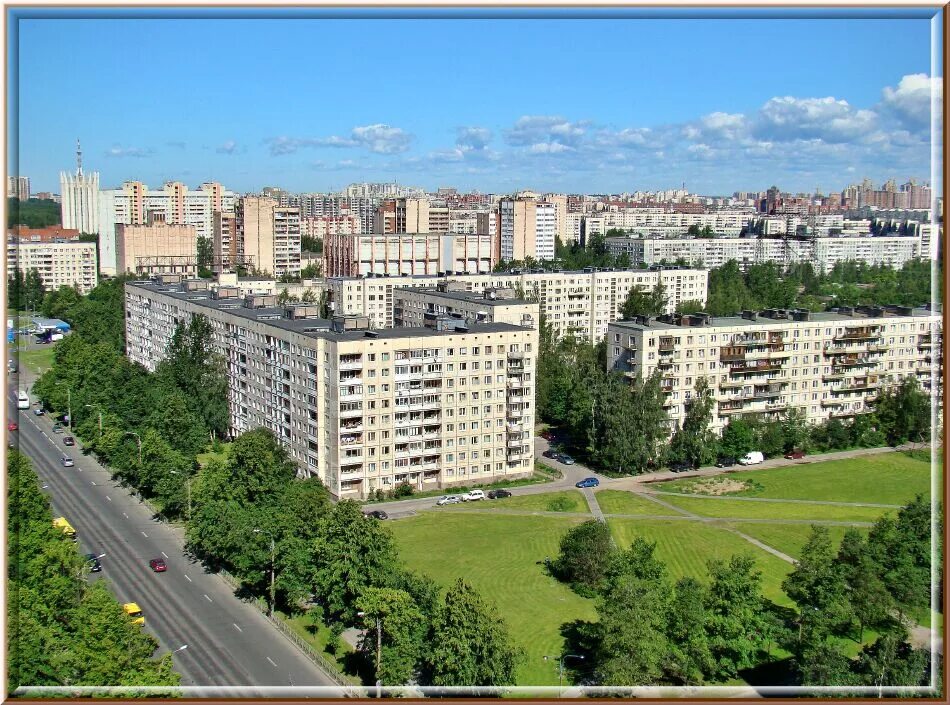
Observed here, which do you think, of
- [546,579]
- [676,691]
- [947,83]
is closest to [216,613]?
[546,579]

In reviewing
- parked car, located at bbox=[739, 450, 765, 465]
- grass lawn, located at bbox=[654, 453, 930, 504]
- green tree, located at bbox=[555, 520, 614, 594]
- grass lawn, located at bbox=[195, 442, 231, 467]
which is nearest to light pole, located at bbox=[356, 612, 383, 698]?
green tree, located at bbox=[555, 520, 614, 594]

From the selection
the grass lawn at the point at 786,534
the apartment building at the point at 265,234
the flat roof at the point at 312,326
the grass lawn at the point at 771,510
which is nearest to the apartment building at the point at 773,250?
the apartment building at the point at 265,234

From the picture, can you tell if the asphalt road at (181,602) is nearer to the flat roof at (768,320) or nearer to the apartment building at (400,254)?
the flat roof at (768,320)

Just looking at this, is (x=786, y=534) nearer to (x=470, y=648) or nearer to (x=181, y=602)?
(x=470, y=648)

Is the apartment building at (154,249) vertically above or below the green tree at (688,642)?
above

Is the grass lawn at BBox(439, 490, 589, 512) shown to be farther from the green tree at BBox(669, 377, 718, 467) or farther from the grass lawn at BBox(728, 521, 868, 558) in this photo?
Result: the green tree at BBox(669, 377, 718, 467)

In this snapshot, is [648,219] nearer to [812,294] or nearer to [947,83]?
[812,294]
